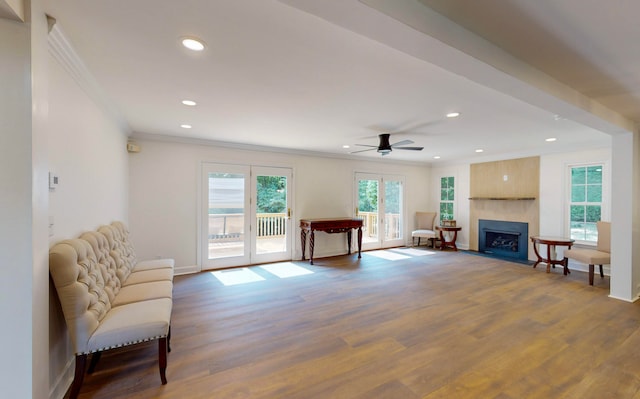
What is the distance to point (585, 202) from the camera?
508 centimetres

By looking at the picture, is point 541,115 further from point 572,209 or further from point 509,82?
point 572,209

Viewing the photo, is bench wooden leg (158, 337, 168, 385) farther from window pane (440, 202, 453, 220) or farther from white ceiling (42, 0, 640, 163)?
window pane (440, 202, 453, 220)

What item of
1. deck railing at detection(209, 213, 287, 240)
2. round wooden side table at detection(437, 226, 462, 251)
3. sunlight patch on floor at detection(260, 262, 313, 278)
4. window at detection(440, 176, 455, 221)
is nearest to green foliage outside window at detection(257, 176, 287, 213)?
deck railing at detection(209, 213, 287, 240)

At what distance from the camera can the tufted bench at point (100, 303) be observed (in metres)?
1.69

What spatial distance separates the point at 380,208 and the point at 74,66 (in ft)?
20.3

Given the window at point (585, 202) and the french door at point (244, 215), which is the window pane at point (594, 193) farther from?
the french door at point (244, 215)

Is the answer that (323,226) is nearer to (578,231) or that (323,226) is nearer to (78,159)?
(78,159)

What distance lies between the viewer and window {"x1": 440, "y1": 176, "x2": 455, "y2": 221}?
7.44 m

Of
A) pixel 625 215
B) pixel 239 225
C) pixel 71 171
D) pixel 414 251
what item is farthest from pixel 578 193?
pixel 71 171

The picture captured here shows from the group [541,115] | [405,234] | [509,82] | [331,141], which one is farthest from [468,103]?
[405,234]

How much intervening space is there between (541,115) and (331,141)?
296 cm

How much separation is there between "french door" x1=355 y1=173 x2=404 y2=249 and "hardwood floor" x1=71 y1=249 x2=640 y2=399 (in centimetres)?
273

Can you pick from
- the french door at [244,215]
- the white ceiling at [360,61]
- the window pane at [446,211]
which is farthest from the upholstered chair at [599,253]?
the french door at [244,215]

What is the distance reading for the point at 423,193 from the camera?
783cm
